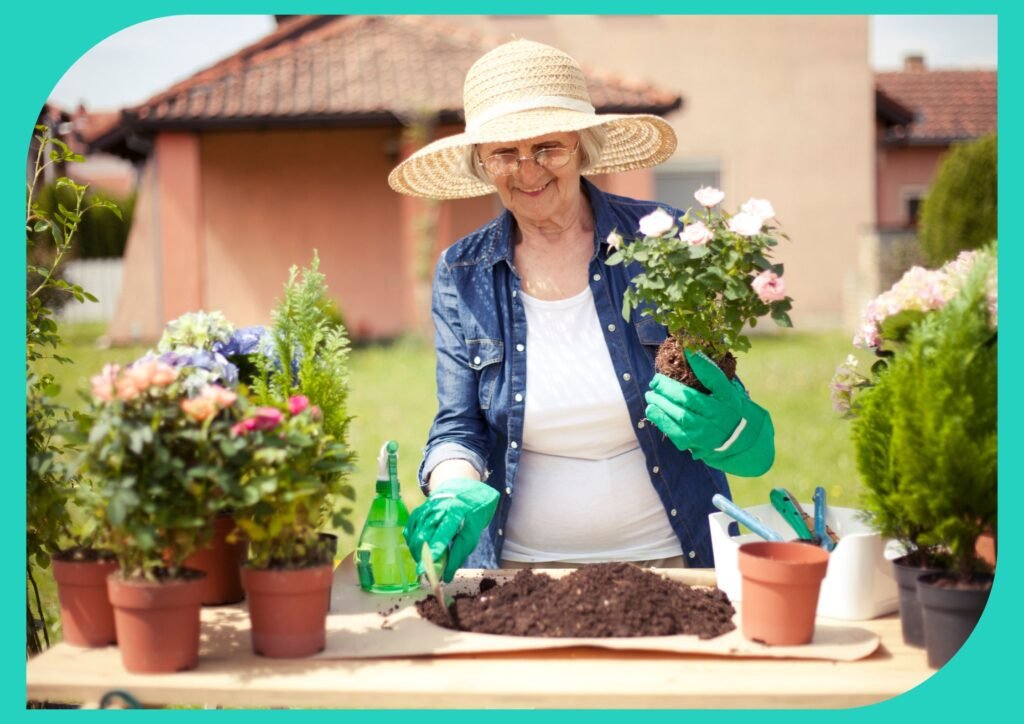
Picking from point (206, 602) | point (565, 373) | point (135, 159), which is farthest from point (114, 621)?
point (135, 159)

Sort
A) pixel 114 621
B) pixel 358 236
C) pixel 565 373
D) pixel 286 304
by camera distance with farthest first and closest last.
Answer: pixel 358 236, pixel 565 373, pixel 286 304, pixel 114 621

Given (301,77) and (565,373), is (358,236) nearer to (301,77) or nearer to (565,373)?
(301,77)

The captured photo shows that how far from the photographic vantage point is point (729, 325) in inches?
83.6

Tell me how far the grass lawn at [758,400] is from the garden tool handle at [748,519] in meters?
2.45

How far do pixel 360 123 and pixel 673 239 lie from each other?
35.5 feet

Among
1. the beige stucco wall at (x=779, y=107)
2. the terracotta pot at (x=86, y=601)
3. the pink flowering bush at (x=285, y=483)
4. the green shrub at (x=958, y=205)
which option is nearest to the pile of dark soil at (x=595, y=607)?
the pink flowering bush at (x=285, y=483)

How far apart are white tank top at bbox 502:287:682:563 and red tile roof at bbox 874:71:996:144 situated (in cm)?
1350

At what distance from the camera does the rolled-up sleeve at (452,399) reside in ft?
8.13

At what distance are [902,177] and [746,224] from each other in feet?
50.7

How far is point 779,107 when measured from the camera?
45.7 ft

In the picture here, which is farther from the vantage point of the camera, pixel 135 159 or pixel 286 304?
pixel 135 159

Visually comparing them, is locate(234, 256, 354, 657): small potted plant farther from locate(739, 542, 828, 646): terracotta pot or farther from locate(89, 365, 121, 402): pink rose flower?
locate(739, 542, 828, 646): terracotta pot

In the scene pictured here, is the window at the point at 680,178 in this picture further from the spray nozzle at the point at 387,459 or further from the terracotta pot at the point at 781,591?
the terracotta pot at the point at 781,591

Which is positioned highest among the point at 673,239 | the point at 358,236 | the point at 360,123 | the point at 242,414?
the point at 360,123
